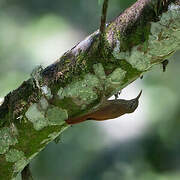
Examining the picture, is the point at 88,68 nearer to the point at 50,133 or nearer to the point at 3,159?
the point at 50,133

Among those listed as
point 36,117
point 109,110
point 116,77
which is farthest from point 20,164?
point 116,77

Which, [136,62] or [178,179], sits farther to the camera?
[178,179]

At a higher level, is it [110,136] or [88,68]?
[88,68]

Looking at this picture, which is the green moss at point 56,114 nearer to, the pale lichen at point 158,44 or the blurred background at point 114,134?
the pale lichen at point 158,44

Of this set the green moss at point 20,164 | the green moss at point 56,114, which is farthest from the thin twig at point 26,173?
the green moss at point 56,114

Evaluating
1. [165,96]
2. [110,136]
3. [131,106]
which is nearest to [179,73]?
[165,96]

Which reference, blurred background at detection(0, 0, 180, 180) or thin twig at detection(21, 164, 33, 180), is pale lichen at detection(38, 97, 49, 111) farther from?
blurred background at detection(0, 0, 180, 180)
